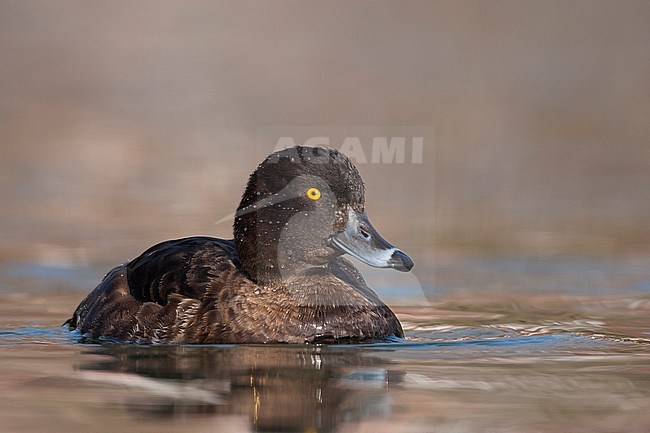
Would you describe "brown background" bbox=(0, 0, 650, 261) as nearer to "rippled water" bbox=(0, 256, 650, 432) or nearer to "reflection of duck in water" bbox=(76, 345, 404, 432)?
"rippled water" bbox=(0, 256, 650, 432)

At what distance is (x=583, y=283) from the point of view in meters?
11.5

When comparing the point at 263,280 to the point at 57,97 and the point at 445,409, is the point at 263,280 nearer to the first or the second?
the point at 445,409

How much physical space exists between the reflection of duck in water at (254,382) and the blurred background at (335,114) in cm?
366

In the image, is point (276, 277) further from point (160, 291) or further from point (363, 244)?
point (160, 291)

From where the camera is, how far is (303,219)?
930 centimetres

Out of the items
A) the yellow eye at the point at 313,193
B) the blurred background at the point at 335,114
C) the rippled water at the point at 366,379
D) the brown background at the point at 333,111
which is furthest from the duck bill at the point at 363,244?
the brown background at the point at 333,111

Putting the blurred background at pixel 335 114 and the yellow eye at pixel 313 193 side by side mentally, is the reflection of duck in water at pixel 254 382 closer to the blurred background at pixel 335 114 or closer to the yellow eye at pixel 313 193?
the yellow eye at pixel 313 193

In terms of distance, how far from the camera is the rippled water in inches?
261

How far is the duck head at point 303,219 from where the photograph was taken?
30.0 ft

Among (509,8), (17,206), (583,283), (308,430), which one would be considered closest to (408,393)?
(308,430)

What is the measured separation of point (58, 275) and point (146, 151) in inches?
182

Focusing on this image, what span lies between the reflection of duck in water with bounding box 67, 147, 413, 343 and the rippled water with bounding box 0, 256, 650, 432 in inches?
9.3

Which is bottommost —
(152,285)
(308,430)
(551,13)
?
(308,430)

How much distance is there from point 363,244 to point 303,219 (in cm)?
42
